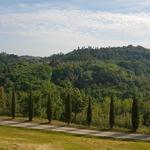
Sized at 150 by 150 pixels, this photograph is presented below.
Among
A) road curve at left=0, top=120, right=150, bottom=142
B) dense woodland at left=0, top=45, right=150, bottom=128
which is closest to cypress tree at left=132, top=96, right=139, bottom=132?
dense woodland at left=0, top=45, right=150, bottom=128

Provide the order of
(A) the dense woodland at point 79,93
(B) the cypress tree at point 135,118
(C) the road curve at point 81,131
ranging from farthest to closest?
1. (A) the dense woodland at point 79,93
2. (B) the cypress tree at point 135,118
3. (C) the road curve at point 81,131

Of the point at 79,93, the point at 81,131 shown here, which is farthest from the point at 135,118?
the point at 79,93

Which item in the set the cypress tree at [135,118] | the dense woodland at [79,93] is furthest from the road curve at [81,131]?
the dense woodland at [79,93]

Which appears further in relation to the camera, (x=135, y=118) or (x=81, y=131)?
(x=135, y=118)

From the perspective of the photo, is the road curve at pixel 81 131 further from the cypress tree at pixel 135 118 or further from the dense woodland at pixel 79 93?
the dense woodland at pixel 79 93

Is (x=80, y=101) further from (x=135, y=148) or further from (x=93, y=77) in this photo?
(x=93, y=77)

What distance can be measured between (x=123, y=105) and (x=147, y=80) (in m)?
84.1

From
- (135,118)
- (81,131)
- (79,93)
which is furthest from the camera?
(79,93)

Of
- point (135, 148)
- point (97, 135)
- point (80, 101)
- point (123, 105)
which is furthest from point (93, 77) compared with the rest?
point (135, 148)

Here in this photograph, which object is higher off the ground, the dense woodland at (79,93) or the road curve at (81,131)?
the dense woodland at (79,93)

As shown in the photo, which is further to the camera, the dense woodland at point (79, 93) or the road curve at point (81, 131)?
the dense woodland at point (79, 93)

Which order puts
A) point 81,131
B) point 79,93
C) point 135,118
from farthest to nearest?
point 79,93 → point 135,118 → point 81,131

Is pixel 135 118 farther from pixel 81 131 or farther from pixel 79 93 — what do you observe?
pixel 79 93

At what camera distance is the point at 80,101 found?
284 feet
